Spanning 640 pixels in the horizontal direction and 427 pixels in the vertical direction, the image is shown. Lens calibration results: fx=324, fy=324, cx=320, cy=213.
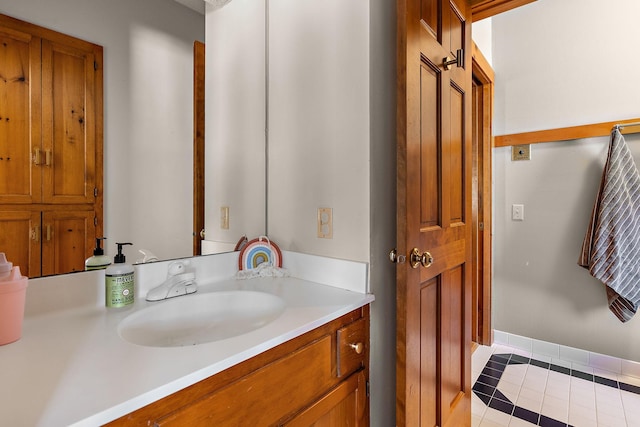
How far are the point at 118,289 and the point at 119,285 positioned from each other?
0.01 metres

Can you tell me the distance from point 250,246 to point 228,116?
58 cm

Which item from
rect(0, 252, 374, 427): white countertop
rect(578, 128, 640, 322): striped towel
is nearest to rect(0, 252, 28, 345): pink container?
rect(0, 252, 374, 427): white countertop

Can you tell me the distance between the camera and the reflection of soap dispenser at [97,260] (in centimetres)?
93

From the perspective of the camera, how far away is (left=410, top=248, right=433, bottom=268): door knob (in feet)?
3.38

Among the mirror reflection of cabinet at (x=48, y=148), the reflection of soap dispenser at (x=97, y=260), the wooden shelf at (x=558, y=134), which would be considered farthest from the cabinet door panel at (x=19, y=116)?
the wooden shelf at (x=558, y=134)

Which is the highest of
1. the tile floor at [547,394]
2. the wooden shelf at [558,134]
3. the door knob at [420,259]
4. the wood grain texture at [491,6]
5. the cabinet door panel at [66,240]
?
the wood grain texture at [491,6]

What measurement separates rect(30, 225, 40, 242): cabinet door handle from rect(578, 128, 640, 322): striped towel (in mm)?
2602

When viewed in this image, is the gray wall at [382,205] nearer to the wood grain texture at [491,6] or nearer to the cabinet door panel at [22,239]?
the wood grain texture at [491,6]

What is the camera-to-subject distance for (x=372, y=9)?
108cm

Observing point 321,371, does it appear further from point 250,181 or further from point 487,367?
point 487,367

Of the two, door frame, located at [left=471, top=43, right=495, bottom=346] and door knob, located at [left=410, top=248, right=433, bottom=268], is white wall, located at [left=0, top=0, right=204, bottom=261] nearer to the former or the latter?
door knob, located at [left=410, top=248, right=433, bottom=268]

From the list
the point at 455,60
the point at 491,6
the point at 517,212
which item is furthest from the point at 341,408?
the point at 517,212

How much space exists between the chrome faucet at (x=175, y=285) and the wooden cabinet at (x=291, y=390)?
45cm

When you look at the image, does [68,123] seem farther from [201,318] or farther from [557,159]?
[557,159]
